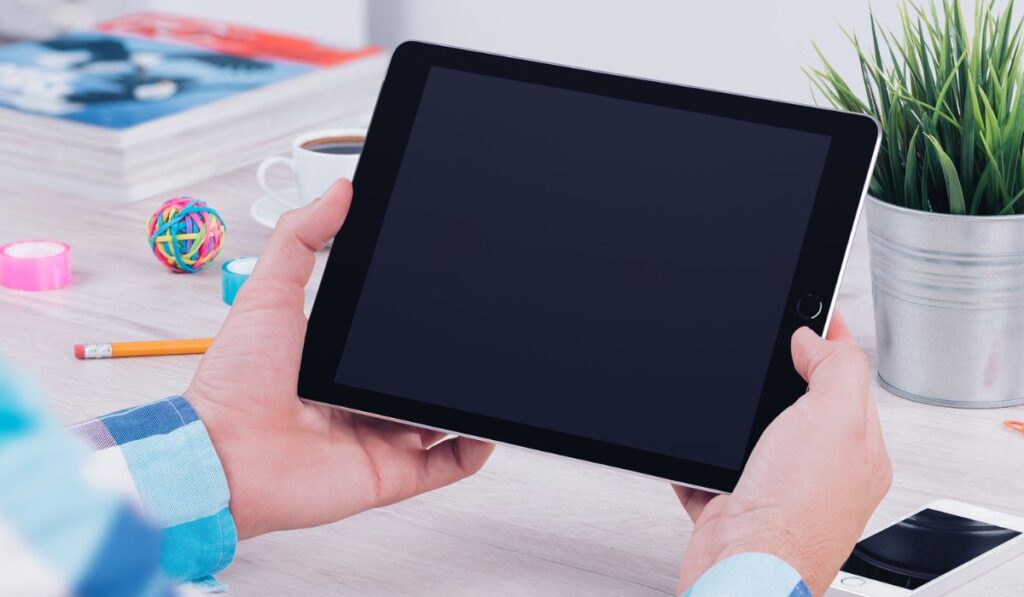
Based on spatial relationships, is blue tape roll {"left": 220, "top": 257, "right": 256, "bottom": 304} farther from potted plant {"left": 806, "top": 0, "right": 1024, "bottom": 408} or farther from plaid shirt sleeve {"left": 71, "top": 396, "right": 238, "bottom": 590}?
potted plant {"left": 806, "top": 0, "right": 1024, "bottom": 408}

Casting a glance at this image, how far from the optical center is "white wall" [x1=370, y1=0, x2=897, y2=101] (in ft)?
6.70

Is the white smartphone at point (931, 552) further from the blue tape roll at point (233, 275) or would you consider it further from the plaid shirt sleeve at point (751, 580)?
the blue tape roll at point (233, 275)

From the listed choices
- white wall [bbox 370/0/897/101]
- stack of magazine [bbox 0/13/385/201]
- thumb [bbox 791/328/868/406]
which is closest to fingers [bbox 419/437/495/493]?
thumb [bbox 791/328/868/406]

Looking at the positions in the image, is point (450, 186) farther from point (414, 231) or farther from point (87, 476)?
point (87, 476)

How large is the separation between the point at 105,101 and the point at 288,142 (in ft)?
0.71

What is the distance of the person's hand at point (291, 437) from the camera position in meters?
0.77

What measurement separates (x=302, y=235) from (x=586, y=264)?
0.19 metres

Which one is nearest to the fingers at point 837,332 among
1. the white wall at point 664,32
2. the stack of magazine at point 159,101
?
the stack of magazine at point 159,101

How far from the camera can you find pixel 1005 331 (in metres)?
0.91

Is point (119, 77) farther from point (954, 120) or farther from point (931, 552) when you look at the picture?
point (931, 552)

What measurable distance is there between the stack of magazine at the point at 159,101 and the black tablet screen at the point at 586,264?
63cm

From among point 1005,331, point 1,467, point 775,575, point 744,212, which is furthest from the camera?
point 1005,331

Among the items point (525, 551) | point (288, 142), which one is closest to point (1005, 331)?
point (525, 551)

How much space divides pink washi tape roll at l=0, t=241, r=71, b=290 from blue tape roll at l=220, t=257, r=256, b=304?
0.45ft
